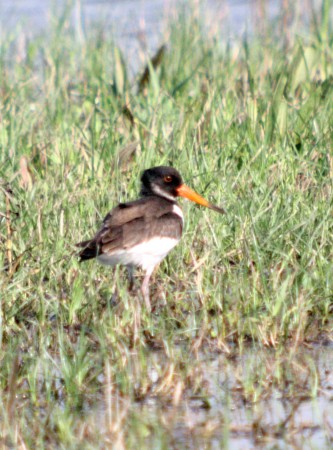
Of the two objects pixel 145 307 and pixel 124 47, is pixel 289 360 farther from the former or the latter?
pixel 124 47

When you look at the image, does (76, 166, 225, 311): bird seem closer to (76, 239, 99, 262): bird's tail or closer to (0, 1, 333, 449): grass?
(76, 239, 99, 262): bird's tail

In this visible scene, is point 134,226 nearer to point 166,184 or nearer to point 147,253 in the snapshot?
point 147,253

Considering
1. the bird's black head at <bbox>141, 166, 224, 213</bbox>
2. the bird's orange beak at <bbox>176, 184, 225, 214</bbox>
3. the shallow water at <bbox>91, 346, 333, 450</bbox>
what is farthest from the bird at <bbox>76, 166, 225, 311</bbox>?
the shallow water at <bbox>91, 346, 333, 450</bbox>

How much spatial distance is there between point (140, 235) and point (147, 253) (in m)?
0.20

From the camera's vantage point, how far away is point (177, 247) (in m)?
6.48

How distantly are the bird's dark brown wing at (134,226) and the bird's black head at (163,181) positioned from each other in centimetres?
24

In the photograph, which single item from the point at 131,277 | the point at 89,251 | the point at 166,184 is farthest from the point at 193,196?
the point at 89,251

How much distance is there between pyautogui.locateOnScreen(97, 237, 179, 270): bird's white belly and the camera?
609cm

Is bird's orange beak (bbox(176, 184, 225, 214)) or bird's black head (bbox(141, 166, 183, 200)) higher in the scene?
bird's black head (bbox(141, 166, 183, 200))

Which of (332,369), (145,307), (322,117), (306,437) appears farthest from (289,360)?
(322,117)

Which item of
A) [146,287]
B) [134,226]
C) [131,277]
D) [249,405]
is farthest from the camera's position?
[131,277]

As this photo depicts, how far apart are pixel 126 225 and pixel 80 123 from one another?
3031mm

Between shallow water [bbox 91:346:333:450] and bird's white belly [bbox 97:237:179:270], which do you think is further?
bird's white belly [bbox 97:237:179:270]

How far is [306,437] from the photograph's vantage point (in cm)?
402
